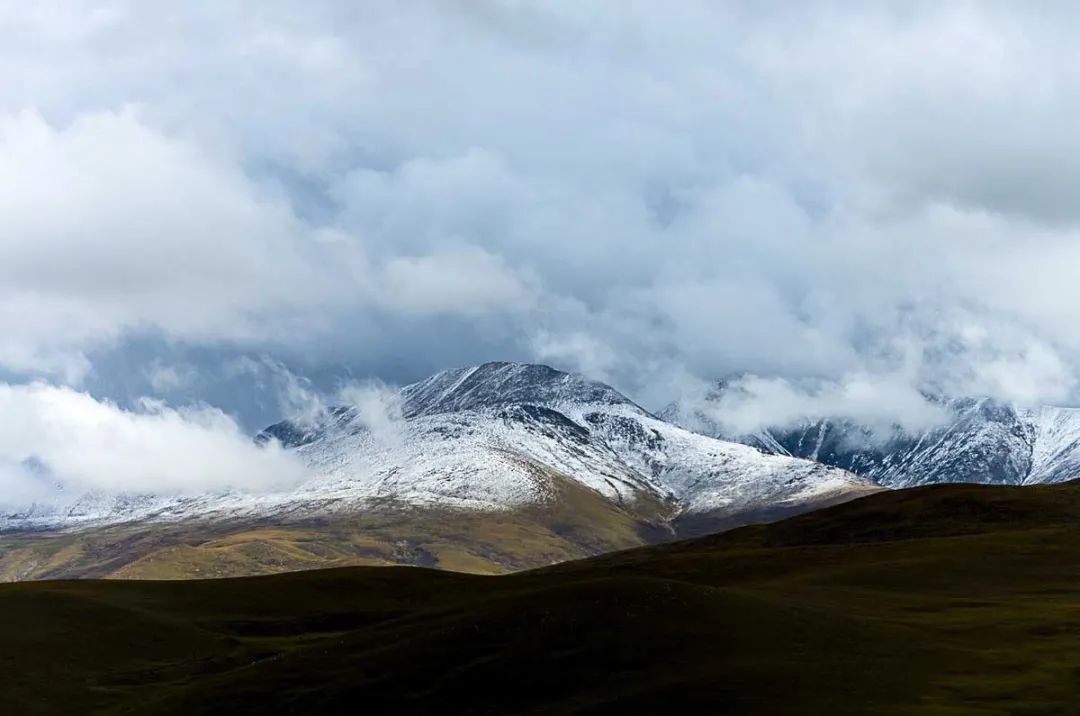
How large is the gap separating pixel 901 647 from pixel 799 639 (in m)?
6.49

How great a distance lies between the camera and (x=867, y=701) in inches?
2542

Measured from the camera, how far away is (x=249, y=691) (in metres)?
86.2

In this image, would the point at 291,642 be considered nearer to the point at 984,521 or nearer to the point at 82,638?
the point at 82,638

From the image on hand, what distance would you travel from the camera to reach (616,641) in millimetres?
80562

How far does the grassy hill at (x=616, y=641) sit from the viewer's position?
69.4 metres

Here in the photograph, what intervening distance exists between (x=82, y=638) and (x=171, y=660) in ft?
29.0

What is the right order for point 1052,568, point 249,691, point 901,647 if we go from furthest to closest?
point 1052,568, point 249,691, point 901,647

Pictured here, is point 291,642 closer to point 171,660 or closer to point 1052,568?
point 171,660

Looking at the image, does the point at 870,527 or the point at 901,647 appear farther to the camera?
the point at 870,527

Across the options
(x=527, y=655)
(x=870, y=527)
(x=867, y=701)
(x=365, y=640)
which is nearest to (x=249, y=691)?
Answer: (x=365, y=640)

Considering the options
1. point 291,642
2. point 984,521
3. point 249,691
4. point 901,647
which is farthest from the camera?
point 984,521

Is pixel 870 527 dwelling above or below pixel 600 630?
above

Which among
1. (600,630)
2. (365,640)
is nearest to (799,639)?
(600,630)

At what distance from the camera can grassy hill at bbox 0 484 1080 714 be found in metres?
69.4
